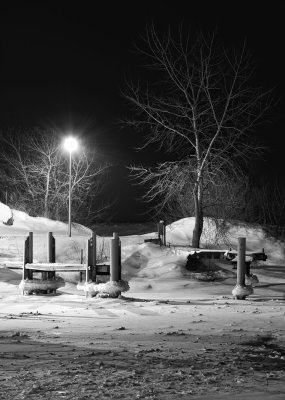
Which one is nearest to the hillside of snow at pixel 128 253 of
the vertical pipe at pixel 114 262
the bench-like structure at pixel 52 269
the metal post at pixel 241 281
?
the bench-like structure at pixel 52 269

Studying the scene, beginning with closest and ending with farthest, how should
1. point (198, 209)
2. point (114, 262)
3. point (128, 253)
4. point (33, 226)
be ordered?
point (114, 262)
point (128, 253)
point (198, 209)
point (33, 226)

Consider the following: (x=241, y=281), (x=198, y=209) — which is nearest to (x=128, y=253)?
(x=198, y=209)

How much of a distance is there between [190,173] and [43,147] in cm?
2398

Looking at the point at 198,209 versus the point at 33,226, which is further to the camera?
the point at 33,226

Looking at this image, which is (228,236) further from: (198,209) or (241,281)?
(241,281)

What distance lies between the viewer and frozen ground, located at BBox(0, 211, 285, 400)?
7.08 meters

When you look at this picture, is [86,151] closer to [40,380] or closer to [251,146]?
[251,146]

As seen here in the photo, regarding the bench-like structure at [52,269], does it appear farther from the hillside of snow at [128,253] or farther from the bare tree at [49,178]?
the bare tree at [49,178]

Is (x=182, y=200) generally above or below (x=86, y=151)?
below

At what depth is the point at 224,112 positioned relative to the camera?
99.8 feet

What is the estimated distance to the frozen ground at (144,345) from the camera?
7.08m

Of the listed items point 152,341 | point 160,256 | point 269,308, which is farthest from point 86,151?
point 152,341

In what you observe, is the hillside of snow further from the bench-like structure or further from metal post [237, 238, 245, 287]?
metal post [237, 238, 245, 287]

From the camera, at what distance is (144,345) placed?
10.1 m
